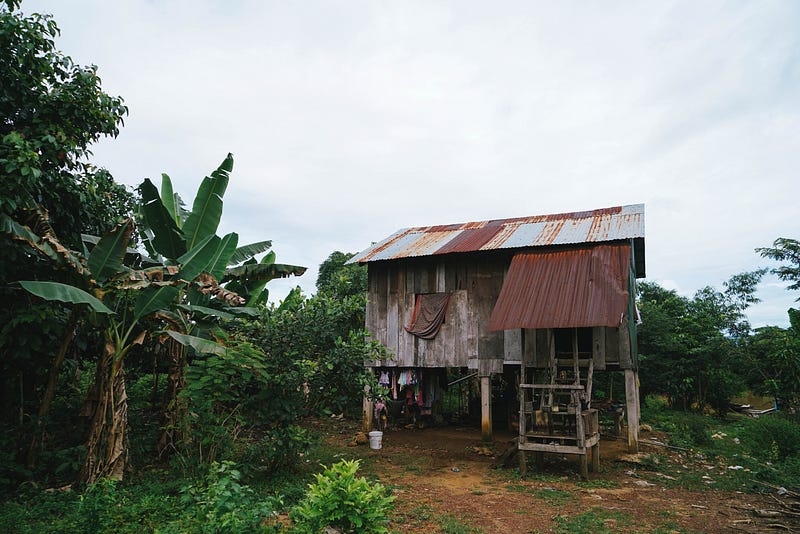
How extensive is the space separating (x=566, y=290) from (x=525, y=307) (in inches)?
41.2

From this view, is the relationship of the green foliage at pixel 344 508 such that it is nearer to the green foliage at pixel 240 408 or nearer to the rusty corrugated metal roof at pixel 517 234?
the green foliage at pixel 240 408

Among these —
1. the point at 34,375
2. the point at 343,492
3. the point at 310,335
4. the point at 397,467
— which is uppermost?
the point at 310,335

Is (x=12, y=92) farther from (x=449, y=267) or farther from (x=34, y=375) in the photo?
(x=449, y=267)

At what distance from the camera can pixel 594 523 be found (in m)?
7.02

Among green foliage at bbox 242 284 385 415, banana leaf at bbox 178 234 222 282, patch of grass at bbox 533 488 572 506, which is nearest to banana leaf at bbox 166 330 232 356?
green foliage at bbox 242 284 385 415

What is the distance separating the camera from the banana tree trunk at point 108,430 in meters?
7.65

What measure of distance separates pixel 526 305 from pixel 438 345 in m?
3.54

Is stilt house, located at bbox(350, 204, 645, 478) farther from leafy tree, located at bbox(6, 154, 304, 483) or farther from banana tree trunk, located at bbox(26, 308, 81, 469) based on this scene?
banana tree trunk, located at bbox(26, 308, 81, 469)

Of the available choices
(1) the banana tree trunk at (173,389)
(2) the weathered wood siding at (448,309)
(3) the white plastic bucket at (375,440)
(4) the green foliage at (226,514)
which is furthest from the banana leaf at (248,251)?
(4) the green foliage at (226,514)

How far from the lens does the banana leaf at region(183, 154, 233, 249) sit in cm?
895

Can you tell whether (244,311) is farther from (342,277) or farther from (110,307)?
(342,277)

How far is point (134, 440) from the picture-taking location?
9375 mm

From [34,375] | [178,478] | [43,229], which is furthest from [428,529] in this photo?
[34,375]

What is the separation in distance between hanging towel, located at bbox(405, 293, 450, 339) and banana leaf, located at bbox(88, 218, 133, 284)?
837 centimetres
